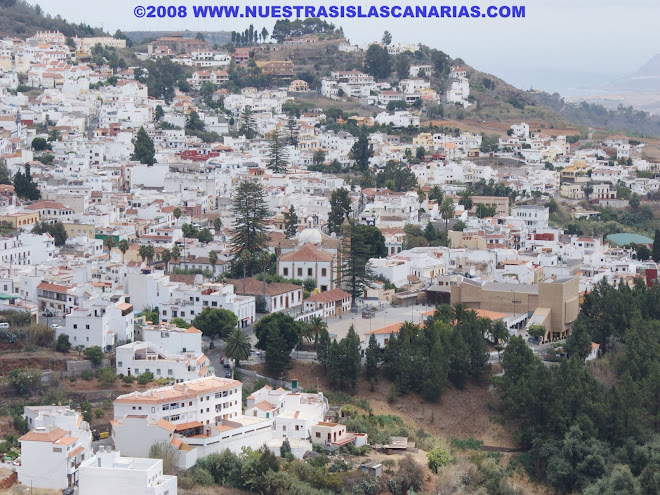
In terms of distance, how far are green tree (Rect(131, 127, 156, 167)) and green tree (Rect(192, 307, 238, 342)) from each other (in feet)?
71.6

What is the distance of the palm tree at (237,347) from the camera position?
103 feet

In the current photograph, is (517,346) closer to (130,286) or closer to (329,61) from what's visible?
(130,286)

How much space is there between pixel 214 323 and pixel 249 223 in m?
8.45

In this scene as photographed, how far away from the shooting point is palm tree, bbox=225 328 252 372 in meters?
31.3

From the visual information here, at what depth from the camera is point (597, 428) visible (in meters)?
30.3

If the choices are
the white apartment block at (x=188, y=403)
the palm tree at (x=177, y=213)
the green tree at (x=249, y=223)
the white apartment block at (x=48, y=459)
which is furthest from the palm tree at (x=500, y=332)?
the palm tree at (x=177, y=213)

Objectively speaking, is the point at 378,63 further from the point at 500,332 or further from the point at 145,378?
the point at 145,378

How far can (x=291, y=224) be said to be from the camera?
4450 centimetres

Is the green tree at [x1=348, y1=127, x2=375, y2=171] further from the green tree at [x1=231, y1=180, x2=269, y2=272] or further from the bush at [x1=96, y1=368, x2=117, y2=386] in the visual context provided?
the bush at [x1=96, y1=368, x2=117, y2=386]

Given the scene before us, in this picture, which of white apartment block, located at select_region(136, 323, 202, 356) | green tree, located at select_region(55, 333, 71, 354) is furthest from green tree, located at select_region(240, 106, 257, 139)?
green tree, located at select_region(55, 333, 71, 354)

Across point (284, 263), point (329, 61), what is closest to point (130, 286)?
point (284, 263)

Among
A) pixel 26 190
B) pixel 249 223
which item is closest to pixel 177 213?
pixel 26 190

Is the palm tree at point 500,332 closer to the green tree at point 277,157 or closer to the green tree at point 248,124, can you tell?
the green tree at point 277,157

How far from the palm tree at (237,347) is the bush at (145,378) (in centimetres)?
207
